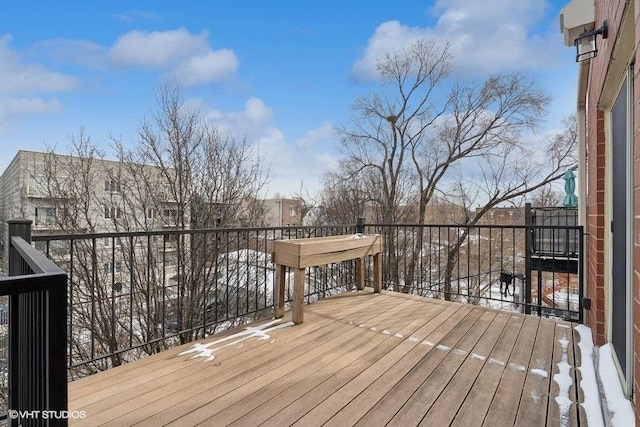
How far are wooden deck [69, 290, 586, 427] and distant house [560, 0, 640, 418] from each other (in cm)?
38

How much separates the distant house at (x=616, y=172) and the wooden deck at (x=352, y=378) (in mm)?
384

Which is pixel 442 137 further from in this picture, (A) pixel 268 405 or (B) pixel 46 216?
(A) pixel 268 405

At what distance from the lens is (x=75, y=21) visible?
21.7ft

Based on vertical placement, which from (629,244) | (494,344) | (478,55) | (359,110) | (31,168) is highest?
(478,55)

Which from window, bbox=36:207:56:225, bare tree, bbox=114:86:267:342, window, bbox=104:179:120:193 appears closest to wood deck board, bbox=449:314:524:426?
bare tree, bbox=114:86:267:342

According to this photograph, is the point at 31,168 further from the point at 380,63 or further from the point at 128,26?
the point at 380,63

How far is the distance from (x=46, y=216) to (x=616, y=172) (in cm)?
834

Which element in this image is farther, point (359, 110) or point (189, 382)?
point (359, 110)

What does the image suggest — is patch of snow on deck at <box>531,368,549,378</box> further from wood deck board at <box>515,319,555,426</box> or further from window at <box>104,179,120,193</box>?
window at <box>104,179,120,193</box>

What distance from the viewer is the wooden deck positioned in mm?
1603

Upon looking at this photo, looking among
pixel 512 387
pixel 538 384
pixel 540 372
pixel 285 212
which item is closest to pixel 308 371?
pixel 512 387

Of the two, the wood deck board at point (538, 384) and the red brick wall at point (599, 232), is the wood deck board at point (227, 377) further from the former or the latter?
the red brick wall at point (599, 232)

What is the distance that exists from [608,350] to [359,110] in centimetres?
1110

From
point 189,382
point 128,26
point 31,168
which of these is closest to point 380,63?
point 128,26
